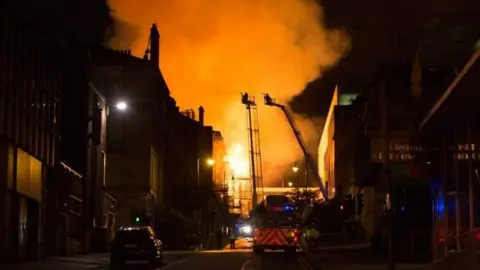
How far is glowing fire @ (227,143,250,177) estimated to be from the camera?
120406 mm

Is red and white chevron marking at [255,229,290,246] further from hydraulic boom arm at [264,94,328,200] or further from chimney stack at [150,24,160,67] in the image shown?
hydraulic boom arm at [264,94,328,200]

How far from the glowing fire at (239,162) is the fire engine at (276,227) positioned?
231 ft

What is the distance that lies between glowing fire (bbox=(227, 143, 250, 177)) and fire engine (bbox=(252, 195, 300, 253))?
231 feet

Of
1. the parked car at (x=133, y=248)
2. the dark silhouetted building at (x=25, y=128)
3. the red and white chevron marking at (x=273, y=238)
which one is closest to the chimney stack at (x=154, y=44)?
the red and white chevron marking at (x=273, y=238)

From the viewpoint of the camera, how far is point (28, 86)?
3312 centimetres

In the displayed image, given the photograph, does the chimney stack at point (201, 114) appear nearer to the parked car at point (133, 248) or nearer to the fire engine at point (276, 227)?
the fire engine at point (276, 227)

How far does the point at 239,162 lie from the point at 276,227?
2986 inches

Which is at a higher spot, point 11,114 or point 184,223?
point 11,114

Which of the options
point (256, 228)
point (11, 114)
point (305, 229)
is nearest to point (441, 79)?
point (256, 228)

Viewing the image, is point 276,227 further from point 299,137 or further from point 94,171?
point 299,137

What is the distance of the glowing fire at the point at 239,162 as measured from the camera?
120406mm

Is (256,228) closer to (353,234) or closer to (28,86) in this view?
(353,234)

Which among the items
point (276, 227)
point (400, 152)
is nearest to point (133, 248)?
point (400, 152)

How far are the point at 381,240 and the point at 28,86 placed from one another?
60.0 ft
